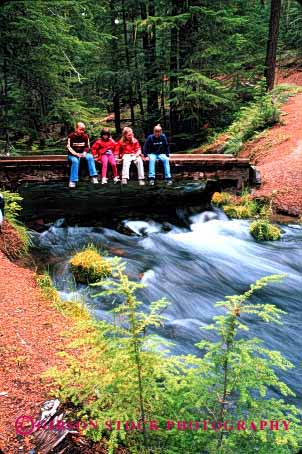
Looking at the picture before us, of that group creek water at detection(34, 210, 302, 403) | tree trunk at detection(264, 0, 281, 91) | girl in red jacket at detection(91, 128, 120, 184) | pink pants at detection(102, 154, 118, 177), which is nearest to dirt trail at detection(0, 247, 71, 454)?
creek water at detection(34, 210, 302, 403)

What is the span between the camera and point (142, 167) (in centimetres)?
995

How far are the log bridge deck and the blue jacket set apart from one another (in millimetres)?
336

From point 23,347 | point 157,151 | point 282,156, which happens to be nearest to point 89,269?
point 23,347

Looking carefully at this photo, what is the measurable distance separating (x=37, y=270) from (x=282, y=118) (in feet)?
37.1

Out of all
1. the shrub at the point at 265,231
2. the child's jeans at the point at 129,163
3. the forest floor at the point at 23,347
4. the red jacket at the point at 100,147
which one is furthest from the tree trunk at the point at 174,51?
the forest floor at the point at 23,347

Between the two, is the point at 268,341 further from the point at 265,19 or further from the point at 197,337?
the point at 265,19

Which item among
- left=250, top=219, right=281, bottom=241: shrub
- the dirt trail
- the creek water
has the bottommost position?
the creek water

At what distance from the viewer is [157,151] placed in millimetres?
10164

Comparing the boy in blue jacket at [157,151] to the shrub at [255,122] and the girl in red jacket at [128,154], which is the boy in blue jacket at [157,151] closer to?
the girl in red jacket at [128,154]

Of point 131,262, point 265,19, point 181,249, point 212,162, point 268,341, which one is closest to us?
point 268,341

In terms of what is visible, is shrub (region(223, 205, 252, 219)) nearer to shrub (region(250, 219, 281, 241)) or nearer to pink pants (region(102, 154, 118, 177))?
shrub (region(250, 219, 281, 241))

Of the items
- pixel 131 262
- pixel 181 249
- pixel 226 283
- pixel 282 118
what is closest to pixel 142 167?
pixel 181 249

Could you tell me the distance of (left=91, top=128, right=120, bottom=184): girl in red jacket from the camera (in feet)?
31.9

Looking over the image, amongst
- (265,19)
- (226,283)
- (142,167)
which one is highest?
(265,19)
